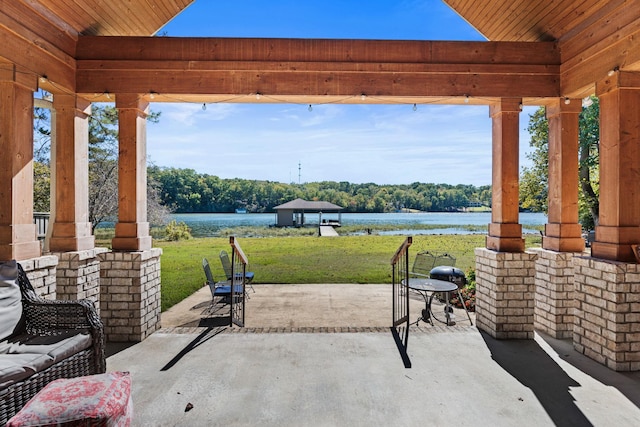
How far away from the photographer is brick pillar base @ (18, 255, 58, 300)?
9.98 feet

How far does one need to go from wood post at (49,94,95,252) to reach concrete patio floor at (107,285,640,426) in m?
1.35

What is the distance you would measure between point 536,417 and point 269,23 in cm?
628

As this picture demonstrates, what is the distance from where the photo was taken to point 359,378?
294 centimetres

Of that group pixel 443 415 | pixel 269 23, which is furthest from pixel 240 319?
pixel 269 23

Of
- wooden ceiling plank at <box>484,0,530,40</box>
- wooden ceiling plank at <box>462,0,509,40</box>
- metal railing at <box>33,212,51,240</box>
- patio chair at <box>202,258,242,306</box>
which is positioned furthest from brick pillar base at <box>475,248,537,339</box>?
metal railing at <box>33,212,51,240</box>

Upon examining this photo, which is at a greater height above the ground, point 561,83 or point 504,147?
point 561,83

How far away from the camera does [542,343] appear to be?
3832 mm

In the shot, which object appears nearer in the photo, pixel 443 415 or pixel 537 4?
pixel 443 415

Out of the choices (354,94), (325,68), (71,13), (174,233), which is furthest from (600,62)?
(174,233)

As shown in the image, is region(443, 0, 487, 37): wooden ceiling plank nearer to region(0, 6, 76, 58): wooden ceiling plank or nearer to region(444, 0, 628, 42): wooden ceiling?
region(444, 0, 628, 42): wooden ceiling

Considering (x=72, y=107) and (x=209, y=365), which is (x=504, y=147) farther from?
(x=72, y=107)

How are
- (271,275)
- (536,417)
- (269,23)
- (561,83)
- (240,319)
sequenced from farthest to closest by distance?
(271,275) → (269,23) → (240,319) → (561,83) → (536,417)

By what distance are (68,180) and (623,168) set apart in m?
6.09

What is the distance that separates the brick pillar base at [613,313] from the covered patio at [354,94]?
83 millimetres
